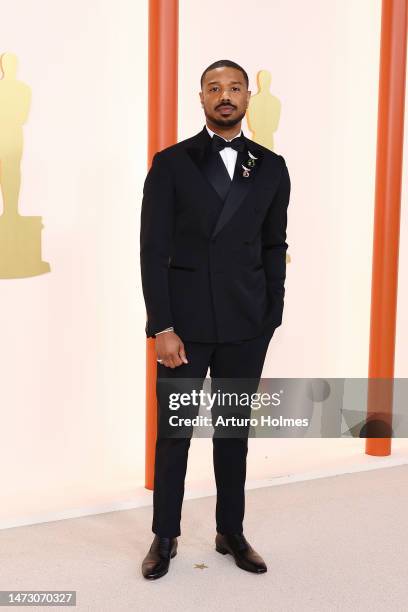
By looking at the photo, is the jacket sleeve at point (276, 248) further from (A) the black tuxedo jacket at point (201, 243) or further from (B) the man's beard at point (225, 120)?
(B) the man's beard at point (225, 120)

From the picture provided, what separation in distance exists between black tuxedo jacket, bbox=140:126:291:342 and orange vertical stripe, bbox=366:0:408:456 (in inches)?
46.5

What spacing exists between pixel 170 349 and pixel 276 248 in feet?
→ 1.53

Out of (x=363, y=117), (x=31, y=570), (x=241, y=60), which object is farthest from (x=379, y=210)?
(x=31, y=570)

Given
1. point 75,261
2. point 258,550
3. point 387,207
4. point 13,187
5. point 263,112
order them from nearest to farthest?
point 258,550
point 13,187
point 75,261
point 263,112
point 387,207

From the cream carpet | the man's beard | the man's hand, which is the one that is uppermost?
the man's beard

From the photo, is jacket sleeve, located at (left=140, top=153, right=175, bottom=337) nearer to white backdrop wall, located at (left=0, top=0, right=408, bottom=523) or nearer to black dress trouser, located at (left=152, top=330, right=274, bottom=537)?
black dress trouser, located at (left=152, top=330, right=274, bottom=537)

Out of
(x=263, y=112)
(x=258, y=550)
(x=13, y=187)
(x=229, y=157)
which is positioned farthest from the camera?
(x=263, y=112)

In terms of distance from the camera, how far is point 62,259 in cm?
279

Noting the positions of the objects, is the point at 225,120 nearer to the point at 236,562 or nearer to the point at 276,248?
the point at 276,248

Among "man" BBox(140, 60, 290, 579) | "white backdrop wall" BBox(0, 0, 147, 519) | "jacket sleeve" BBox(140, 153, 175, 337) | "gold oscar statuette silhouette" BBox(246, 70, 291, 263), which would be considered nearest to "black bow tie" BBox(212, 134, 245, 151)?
"man" BBox(140, 60, 290, 579)

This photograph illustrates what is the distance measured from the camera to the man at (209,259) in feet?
7.03

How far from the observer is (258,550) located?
8.03ft

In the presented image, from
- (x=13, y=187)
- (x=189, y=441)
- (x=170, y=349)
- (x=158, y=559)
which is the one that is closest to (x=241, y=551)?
(x=158, y=559)

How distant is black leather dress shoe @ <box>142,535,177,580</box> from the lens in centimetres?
224
